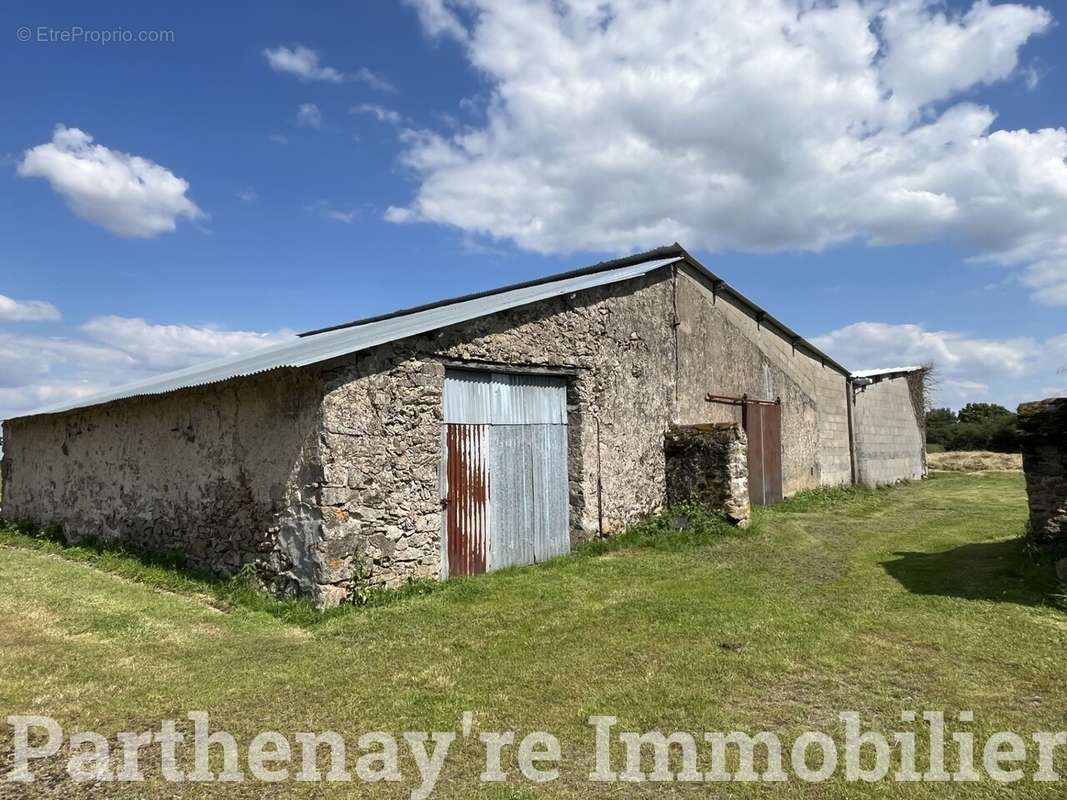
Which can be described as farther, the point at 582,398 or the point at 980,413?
the point at 980,413

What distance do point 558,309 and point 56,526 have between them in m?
9.94

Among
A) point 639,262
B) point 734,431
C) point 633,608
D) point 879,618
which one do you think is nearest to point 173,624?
point 633,608

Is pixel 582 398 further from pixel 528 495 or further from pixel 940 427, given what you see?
pixel 940 427

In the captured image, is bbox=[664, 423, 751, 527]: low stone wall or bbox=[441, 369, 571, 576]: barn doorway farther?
bbox=[664, 423, 751, 527]: low stone wall

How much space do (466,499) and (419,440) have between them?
1.07m

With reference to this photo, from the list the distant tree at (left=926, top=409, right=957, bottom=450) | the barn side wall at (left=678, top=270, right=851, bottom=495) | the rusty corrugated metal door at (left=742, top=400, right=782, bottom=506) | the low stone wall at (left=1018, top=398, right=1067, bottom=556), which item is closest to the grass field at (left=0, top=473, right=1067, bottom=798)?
the low stone wall at (left=1018, top=398, right=1067, bottom=556)

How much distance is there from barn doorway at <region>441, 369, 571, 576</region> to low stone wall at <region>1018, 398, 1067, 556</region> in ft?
18.7

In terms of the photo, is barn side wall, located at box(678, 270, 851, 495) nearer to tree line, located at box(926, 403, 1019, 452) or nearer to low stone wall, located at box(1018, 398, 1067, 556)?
low stone wall, located at box(1018, 398, 1067, 556)

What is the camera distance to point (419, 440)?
7695mm

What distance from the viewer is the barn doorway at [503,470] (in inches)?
321

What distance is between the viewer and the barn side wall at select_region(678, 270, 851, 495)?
511 inches

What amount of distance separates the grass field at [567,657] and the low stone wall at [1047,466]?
45 cm

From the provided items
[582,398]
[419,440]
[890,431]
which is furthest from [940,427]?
[419,440]

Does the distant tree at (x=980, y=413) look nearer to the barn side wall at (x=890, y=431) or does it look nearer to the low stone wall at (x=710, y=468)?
the barn side wall at (x=890, y=431)
